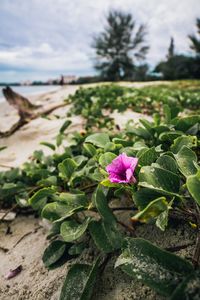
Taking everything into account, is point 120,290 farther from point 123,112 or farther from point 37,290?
point 123,112

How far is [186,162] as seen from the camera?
82 centimetres

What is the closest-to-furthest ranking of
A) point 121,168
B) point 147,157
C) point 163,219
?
point 163,219, point 121,168, point 147,157

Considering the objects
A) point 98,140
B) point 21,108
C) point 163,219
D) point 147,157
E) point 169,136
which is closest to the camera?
point 163,219

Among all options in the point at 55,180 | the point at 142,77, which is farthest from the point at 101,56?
the point at 55,180

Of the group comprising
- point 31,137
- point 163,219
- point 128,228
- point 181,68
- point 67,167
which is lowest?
point 181,68

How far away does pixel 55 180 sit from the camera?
1.38 meters

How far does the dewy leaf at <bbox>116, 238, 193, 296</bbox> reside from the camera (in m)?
0.64

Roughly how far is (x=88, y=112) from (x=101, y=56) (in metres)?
24.7

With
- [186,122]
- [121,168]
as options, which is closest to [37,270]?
[121,168]

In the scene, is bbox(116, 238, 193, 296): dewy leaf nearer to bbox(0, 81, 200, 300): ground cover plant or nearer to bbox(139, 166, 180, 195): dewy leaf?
bbox(0, 81, 200, 300): ground cover plant

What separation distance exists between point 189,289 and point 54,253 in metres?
0.57

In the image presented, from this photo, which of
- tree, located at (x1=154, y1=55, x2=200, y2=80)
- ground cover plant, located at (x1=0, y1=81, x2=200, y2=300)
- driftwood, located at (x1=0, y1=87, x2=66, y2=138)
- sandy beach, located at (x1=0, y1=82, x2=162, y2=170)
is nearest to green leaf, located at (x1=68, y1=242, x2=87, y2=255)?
ground cover plant, located at (x1=0, y1=81, x2=200, y2=300)

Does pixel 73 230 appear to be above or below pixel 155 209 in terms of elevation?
below

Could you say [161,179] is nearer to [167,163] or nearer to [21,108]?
[167,163]
